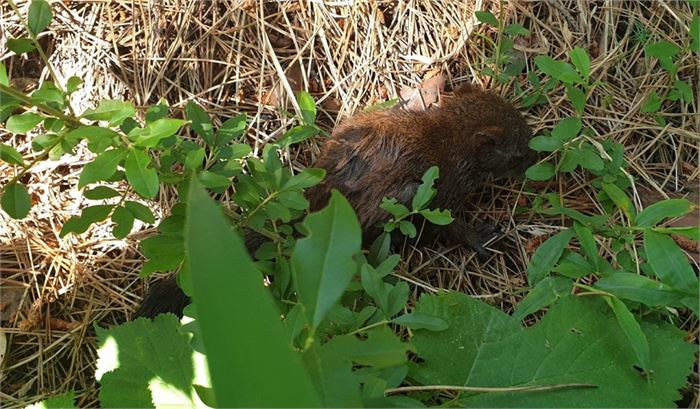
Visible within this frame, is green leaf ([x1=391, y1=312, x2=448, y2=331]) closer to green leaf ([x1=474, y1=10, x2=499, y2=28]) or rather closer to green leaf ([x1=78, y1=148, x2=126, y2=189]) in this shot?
green leaf ([x1=78, y1=148, x2=126, y2=189])

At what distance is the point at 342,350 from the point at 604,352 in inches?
45.8

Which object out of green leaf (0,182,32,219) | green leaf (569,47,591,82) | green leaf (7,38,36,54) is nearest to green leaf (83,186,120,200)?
green leaf (0,182,32,219)

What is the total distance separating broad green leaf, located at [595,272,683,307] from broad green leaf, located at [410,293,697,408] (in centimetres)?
11

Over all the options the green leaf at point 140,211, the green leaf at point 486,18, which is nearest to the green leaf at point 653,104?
the green leaf at point 486,18

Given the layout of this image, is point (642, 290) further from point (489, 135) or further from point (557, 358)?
point (489, 135)

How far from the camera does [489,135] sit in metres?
3.05

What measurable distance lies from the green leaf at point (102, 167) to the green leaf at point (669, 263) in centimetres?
170

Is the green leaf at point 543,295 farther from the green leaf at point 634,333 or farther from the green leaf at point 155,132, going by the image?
the green leaf at point 155,132

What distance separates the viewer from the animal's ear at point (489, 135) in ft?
9.92

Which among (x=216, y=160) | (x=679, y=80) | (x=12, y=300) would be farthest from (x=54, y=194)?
(x=679, y=80)

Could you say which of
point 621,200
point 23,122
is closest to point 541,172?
point 621,200

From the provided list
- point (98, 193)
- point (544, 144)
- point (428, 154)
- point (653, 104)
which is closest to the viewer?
point (98, 193)

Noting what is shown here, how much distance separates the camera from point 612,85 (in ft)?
10.1

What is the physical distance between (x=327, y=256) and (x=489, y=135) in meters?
2.02
